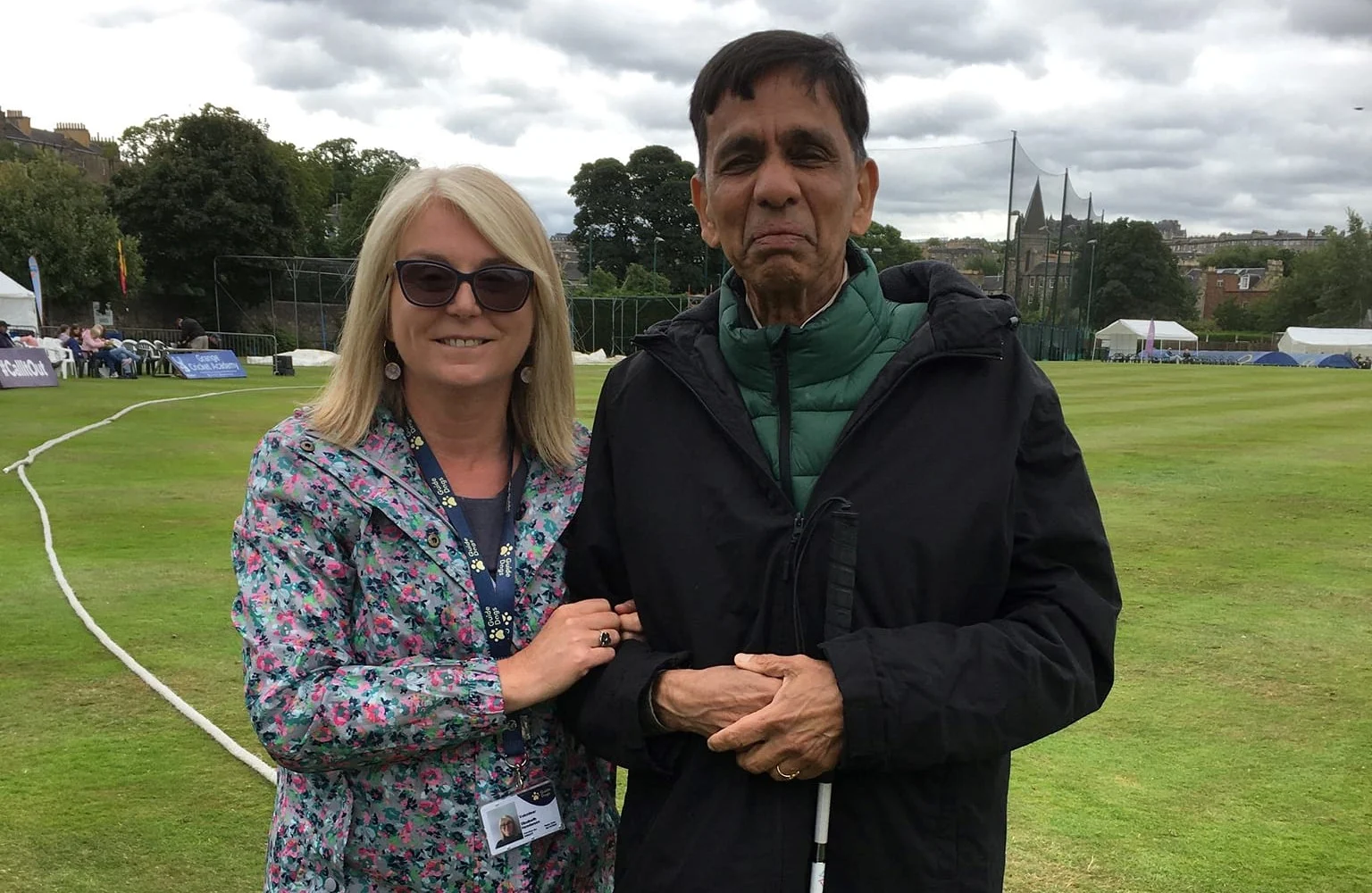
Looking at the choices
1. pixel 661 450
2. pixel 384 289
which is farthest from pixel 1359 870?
pixel 384 289

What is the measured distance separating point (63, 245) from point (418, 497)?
4406cm

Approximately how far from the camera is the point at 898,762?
5.10ft

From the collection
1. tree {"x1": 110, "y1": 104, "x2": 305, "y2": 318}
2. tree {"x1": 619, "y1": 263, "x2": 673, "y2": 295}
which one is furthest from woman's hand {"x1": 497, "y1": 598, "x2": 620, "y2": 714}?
tree {"x1": 619, "y1": 263, "x2": 673, "y2": 295}

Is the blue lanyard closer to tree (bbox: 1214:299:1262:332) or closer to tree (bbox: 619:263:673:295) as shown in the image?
tree (bbox: 619:263:673:295)

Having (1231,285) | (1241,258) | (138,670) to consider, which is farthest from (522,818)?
(1241,258)

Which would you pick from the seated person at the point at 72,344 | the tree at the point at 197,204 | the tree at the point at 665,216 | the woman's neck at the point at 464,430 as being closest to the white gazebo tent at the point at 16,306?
the seated person at the point at 72,344

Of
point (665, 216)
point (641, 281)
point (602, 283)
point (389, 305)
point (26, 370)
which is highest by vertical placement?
point (665, 216)

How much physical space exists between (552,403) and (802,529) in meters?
0.69

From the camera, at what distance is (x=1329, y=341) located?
6738 centimetres

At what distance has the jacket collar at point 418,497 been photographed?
5.96 ft

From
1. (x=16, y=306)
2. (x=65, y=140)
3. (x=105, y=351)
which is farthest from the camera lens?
(x=65, y=140)

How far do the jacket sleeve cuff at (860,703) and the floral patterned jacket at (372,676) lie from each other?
0.60m

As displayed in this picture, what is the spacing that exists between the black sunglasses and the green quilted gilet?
1.55ft

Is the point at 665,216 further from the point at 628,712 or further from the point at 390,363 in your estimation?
the point at 628,712
